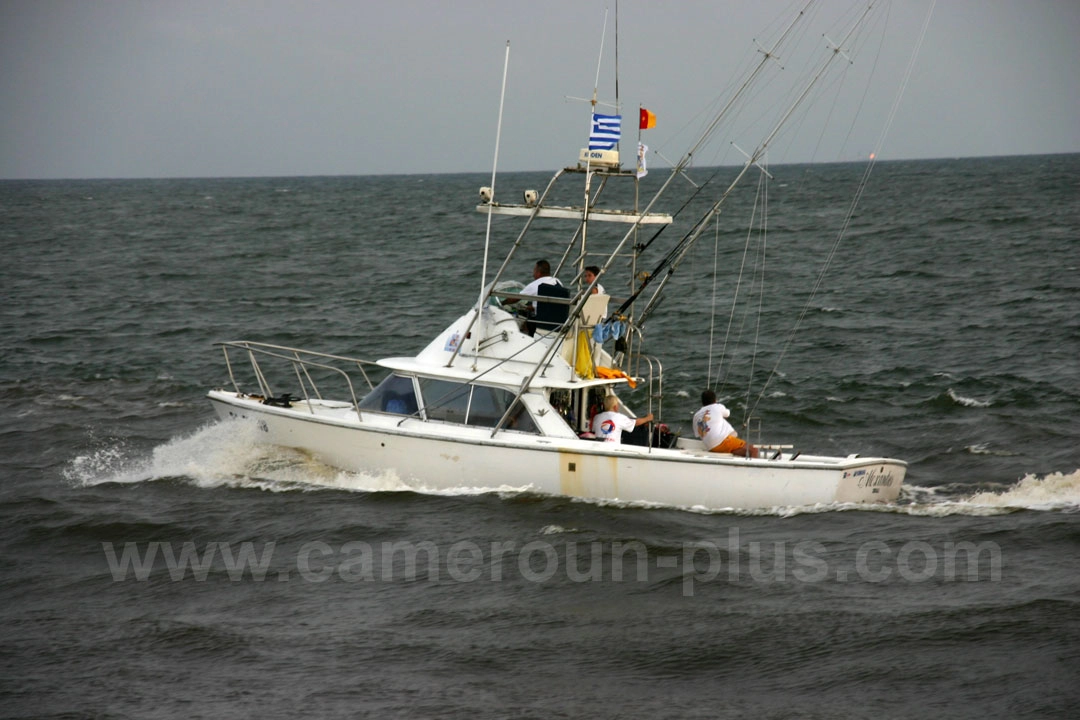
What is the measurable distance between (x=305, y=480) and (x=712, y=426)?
4.89 m

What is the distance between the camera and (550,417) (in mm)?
12992

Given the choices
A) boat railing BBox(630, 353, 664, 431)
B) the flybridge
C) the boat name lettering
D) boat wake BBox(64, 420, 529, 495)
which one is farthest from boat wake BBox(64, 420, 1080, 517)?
the flybridge

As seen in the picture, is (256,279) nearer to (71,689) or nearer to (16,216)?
(71,689)

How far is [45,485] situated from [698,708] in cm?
956

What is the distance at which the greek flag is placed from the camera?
1315cm

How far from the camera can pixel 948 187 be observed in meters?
76.4

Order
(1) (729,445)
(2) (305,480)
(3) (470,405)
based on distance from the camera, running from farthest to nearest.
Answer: (2) (305,480) → (3) (470,405) → (1) (729,445)

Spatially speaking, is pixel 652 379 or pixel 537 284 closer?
pixel 537 284

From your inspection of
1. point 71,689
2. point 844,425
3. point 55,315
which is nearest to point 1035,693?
point 71,689

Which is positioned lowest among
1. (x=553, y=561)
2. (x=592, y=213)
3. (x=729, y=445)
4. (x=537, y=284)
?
(x=553, y=561)

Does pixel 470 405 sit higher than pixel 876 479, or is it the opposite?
pixel 470 405

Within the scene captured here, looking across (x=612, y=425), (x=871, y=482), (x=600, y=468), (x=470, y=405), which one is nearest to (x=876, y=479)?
(x=871, y=482)

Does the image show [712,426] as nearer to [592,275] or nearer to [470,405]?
[592,275]

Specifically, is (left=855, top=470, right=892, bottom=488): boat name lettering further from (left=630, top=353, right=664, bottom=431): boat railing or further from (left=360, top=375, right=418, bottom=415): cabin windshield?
(left=360, top=375, right=418, bottom=415): cabin windshield
